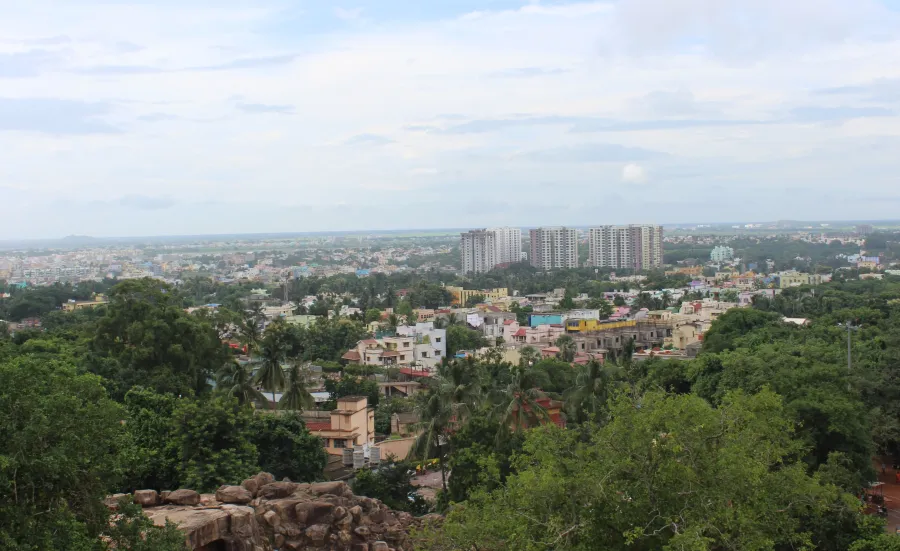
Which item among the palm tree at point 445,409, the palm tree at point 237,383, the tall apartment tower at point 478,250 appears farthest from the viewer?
the tall apartment tower at point 478,250

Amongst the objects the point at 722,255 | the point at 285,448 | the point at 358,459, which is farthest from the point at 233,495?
the point at 722,255

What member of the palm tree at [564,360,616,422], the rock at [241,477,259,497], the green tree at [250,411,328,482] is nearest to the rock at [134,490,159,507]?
the rock at [241,477,259,497]

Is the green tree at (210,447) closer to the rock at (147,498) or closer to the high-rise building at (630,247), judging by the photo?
the rock at (147,498)

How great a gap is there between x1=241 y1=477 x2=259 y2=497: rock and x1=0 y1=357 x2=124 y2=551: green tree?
4662 millimetres

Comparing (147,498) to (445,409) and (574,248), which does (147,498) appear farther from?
(574,248)

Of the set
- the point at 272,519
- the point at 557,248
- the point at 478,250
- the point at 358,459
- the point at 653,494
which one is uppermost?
the point at 653,494

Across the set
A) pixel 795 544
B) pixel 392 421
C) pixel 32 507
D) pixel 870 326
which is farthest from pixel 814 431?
pixel 870 326

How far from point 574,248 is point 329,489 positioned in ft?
435

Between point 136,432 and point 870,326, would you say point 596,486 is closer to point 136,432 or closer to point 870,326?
point 136,432

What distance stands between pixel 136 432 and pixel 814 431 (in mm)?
13499

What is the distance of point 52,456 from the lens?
8977 mm

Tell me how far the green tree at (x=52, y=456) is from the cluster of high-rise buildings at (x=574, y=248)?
12793 centimetres

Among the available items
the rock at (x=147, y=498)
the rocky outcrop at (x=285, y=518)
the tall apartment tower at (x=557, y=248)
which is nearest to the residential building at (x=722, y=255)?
the tall apartment tower at (x=557, y=248)

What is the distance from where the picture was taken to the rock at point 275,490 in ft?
47.9
